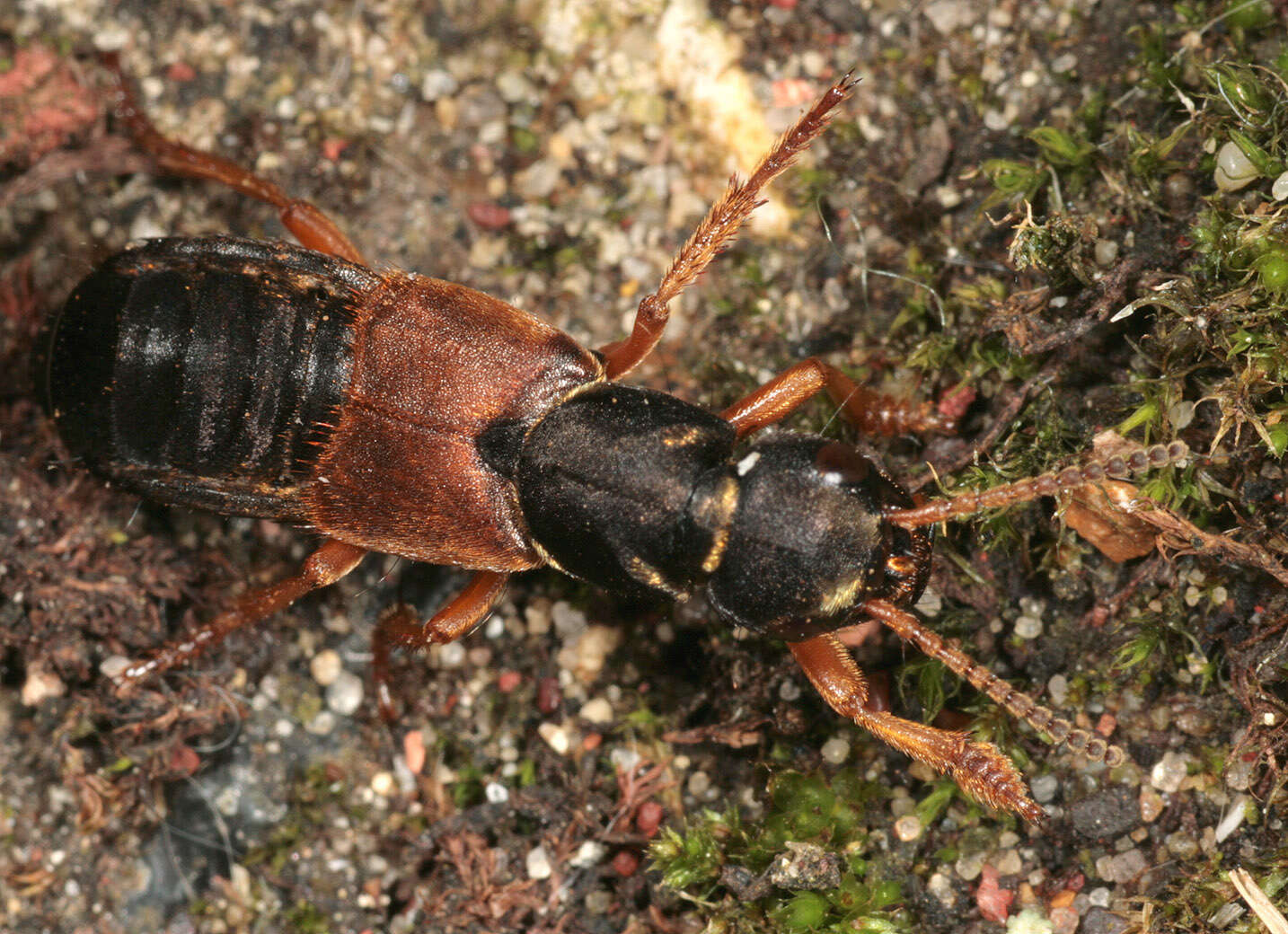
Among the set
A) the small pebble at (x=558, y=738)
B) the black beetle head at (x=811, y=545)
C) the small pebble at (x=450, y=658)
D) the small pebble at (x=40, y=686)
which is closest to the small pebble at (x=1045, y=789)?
the black beetle head at (x=811, y=545)

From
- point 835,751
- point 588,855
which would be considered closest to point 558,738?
point 588,855

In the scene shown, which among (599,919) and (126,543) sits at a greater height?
(126,543)

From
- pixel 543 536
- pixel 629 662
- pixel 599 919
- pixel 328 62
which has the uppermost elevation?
pixel 328 62

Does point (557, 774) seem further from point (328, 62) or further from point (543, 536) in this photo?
point (328, 62)

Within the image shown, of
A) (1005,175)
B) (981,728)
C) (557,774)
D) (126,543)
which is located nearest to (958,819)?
(981,728)

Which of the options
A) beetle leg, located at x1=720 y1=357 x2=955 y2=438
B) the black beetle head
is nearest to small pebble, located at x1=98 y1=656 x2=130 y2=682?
the black beetle head
